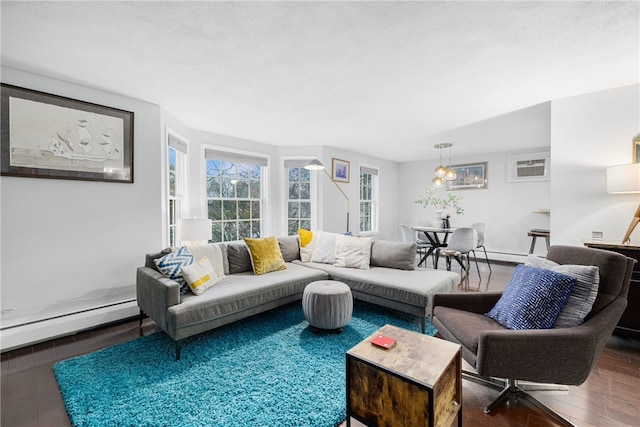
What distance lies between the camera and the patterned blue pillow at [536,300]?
162 centimetres

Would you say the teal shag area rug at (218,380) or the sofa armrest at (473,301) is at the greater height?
the sofa armrest at (473,301)

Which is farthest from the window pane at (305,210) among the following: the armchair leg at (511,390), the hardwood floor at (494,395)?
the armchair leg at (511,390)

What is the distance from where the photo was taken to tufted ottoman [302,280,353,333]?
2471 mm

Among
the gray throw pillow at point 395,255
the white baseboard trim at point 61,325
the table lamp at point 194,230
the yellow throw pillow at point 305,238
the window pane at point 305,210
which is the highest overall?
the window pane at point 305,210

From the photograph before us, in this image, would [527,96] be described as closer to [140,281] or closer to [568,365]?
[568,365]

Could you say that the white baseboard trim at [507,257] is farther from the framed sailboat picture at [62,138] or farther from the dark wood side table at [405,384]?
the framed sailboat picture at [62,138]

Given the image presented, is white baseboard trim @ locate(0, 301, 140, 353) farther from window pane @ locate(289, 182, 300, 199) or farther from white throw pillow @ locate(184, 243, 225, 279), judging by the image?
window pane @ locate(289, 182, 300, 199)

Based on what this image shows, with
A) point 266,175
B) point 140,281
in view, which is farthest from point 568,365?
point 266,175

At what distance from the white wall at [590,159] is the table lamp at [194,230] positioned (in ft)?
13.1

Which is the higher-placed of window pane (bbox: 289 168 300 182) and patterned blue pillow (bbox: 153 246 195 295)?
window pane (bbox: 289 168 300 182)

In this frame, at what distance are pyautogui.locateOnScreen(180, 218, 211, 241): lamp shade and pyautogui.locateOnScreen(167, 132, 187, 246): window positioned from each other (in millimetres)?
345

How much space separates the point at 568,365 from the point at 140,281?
3.19m

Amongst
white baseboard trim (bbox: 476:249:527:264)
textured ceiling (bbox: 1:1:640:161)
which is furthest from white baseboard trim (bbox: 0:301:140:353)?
white baseboard trim (bbox: 476:249:527:264)

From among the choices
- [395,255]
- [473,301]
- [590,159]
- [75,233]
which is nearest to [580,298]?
[473,301]
